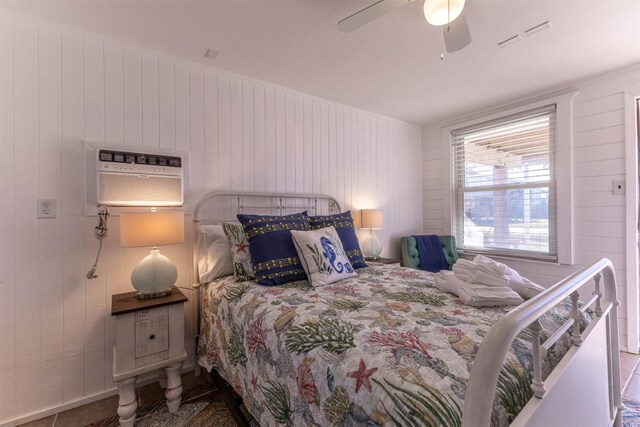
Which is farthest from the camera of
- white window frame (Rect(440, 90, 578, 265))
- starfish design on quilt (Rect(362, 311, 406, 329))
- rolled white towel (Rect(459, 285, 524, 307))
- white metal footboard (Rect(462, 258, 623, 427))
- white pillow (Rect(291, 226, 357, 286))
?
white window frame (Rect(440, 90, 578, 265))

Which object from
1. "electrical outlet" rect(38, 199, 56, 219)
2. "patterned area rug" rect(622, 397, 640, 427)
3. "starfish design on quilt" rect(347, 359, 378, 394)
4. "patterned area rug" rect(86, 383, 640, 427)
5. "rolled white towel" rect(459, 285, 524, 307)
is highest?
"electrical outlet" rect(38, 199, 56, 219)

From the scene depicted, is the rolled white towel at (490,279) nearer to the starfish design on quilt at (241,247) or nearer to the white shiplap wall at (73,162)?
the starfish design on quilt at (241,247)

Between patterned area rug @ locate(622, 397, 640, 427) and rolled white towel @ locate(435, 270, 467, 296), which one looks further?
patterned area rug @ locate(622, 397, 640, 427)

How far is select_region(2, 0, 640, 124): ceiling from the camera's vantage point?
1.66 m

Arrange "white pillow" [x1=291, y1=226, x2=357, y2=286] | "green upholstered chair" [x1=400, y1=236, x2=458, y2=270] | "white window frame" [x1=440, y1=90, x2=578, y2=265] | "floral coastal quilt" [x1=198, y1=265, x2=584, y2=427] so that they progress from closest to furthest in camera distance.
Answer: "floral coastal quilt" [x1=198, y1=265, x2=584, y2=427]
"white pillow" [x1=291, y1=226, x2=357, y2=286]
"white window frame" [x1=440, y1=90, x2=578, y2=265]
"green upholstered chair" [x1=400, y1=236, x2=458, y2=270]

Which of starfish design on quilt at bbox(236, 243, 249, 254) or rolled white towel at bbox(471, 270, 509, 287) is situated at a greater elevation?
starfish design on quilt at bbox(236, 243, 249, 254)

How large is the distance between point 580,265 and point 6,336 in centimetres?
437

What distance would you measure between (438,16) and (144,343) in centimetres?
242

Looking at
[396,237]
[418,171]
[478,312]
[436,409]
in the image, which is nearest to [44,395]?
[436,409]

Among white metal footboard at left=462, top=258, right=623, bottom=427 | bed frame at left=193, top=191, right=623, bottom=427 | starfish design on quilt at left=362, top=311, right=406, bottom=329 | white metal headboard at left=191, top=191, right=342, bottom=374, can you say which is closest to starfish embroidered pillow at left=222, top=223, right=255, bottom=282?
white metal headboard at left=191, top=191, right=342, bottom=374

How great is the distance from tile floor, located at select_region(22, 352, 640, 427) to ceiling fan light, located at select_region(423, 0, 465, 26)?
2.63 meters

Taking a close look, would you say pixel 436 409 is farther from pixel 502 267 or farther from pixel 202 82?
pixel 202 82

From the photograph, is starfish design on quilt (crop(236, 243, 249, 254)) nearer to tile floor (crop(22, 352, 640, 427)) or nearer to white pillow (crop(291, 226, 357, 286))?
white pillow (crop(291, 226, 357, 286))

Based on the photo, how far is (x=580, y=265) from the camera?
2.66 meters
